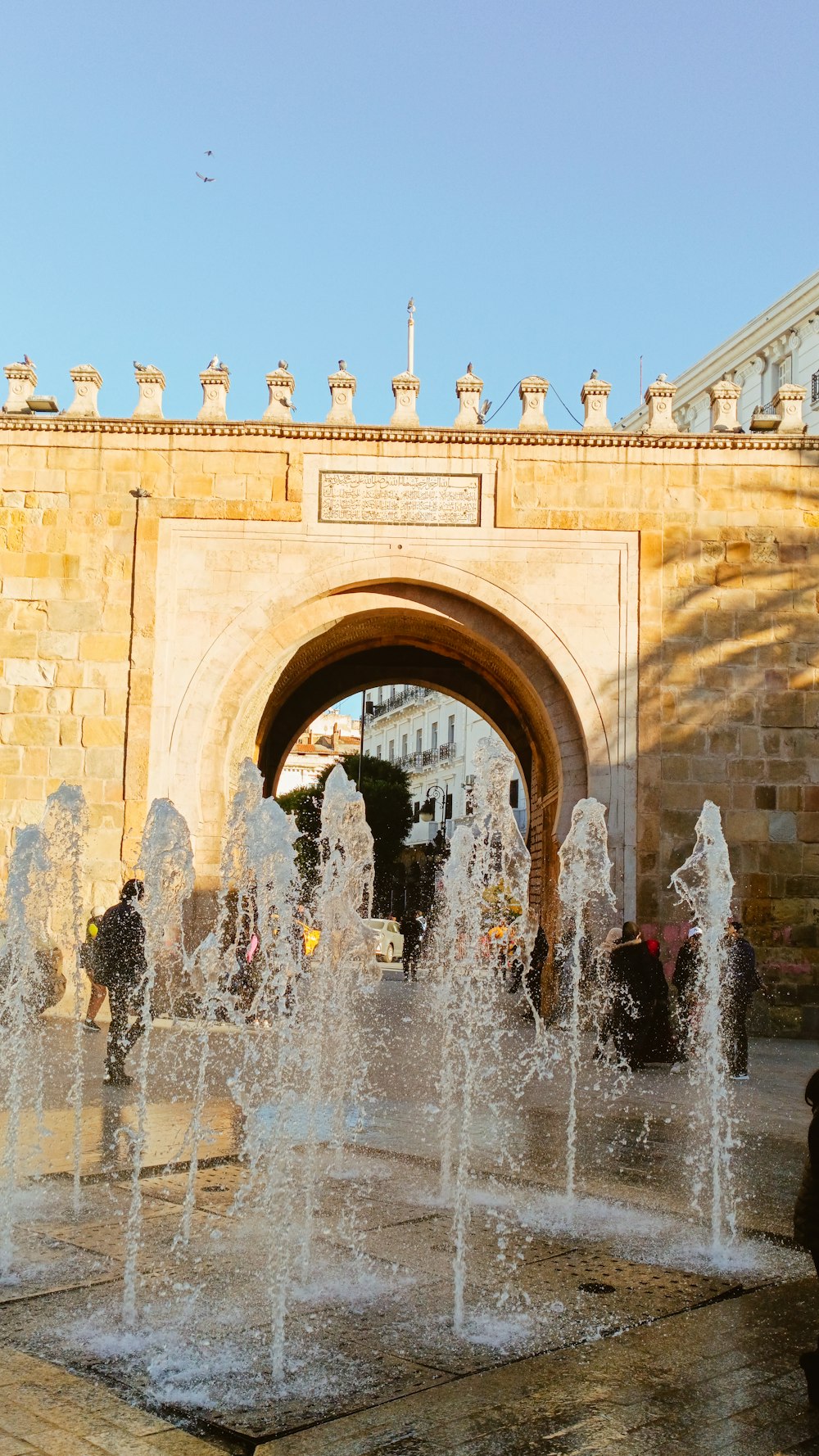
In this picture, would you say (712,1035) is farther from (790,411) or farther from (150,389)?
(150,389)

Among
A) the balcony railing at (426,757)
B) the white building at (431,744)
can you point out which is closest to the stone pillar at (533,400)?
the white building at (431,744)

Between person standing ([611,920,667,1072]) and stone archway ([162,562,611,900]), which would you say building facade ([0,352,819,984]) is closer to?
stone archway ([162,562,611,900])

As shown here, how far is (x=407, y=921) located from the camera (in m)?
27.0

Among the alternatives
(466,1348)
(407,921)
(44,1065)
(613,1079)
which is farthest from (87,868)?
(407,921)

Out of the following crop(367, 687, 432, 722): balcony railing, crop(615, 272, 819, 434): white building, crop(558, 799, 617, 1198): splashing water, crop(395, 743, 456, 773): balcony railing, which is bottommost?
crop(558, 799, 617, 1198): splashing water

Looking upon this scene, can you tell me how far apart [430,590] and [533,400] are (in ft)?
8.07

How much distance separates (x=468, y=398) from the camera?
47.4 ft

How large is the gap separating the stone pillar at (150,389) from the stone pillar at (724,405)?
20.8 feet

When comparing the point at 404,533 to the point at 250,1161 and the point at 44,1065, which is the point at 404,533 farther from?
the point at 250,1161

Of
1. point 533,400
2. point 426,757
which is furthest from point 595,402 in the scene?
point 426,757

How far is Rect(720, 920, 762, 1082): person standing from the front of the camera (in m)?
9.75

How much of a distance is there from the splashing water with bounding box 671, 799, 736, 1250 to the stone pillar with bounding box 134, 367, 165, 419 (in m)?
7.65

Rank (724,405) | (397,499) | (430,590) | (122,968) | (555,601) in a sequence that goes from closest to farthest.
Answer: (122,968)
(555,601)
(397,499)
(430,590)
(724,405)

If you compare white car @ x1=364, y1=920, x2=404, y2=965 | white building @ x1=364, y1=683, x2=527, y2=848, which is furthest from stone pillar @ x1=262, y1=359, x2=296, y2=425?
white building @ x1=364, y1=683, x2=527, y2=848
